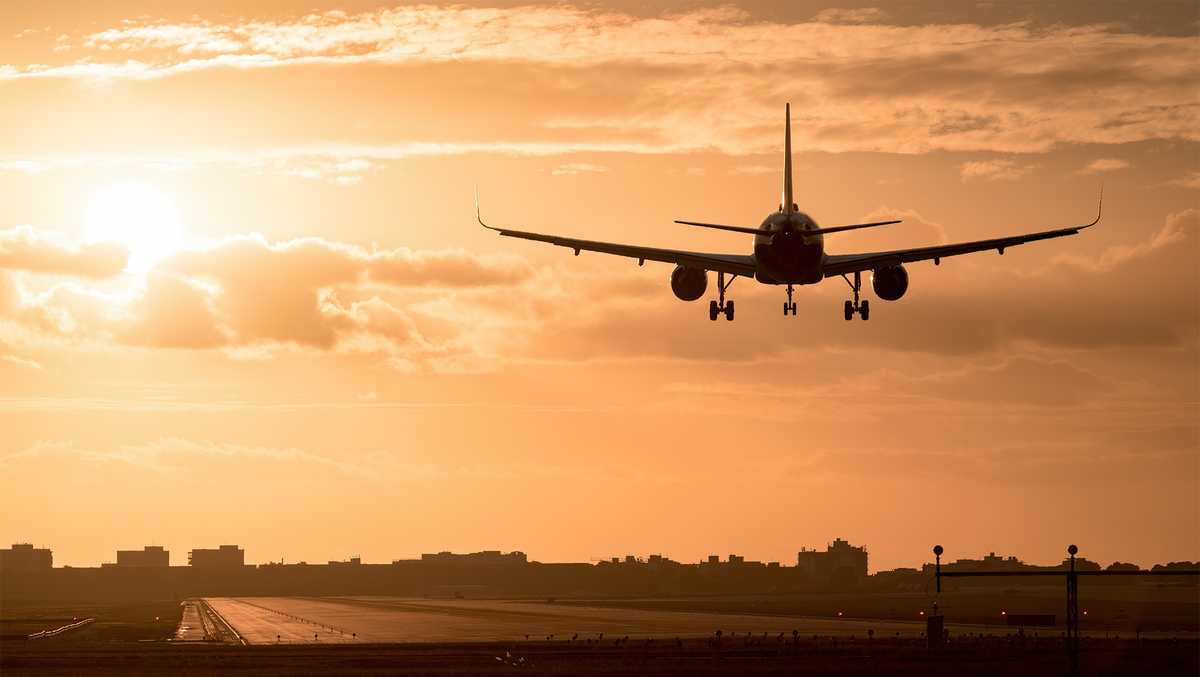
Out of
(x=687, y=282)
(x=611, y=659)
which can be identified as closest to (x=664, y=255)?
(x=687, y=282)

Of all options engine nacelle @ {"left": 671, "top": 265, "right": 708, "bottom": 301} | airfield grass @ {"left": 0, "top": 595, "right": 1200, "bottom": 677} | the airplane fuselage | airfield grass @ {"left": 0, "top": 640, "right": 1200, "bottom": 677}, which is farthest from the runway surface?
the airplane fuselage

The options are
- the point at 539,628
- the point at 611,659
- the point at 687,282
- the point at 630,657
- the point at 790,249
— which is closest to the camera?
the point at 790,249

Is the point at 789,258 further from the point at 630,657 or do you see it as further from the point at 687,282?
the point at 630,657

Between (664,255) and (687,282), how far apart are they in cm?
265

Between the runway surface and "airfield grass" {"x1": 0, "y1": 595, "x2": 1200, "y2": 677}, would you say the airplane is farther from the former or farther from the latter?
the runway surface

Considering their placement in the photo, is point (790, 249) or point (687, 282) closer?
point (790, 249)

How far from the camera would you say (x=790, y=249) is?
3216 inches

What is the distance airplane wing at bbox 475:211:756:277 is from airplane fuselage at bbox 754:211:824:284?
3027 millimetres

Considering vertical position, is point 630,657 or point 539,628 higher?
point 539,628

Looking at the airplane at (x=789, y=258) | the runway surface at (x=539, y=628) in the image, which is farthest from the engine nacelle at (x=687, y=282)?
the runway surface at (x=539, y=628)

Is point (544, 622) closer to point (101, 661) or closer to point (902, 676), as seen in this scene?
point (101, 661)

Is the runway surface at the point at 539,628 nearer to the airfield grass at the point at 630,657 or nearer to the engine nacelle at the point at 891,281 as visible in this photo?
the airfield grass at the point at 630,657

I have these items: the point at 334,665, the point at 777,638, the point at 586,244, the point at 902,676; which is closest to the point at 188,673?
the point at 334,665

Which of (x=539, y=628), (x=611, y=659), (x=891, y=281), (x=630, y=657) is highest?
(x=891, y=281)
